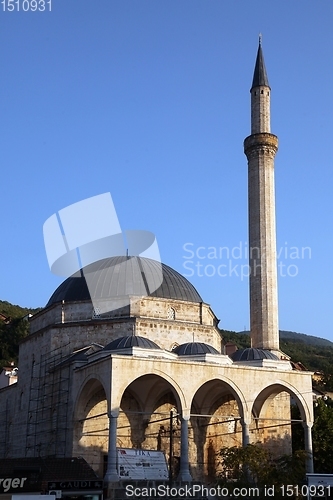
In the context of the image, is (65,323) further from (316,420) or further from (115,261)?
(316,420)

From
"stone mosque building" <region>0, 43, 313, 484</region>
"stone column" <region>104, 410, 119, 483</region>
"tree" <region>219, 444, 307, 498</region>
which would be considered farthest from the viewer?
"stone mosque building" <region>0, 43, 313, 484</region>

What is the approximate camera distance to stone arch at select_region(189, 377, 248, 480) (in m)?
22.2

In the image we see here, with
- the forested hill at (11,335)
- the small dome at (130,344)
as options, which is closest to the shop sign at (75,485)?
the small dome at (130,344)

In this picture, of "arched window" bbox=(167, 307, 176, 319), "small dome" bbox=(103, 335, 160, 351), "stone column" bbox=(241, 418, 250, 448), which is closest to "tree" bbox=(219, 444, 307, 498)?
"stone column" bbox=(241, 418, 250, 448)

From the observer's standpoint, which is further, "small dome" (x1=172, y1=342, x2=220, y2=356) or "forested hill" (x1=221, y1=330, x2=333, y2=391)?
"forested hill" (x1=221, y1=330, x2=333, y2=391)

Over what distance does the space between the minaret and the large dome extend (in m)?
2.43

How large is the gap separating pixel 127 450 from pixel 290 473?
444cm

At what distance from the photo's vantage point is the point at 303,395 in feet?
70.1

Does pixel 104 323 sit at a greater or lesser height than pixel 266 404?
greater

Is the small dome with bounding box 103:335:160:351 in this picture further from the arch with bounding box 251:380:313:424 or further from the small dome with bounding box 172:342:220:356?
the arch with bounding box 251:380:313:424

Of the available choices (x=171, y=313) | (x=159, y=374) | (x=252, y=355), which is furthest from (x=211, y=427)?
(x=159, y=374)

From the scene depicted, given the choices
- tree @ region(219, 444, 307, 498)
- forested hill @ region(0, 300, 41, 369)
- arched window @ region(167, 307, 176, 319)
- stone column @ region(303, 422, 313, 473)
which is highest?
forested hill @ region(0, 300, 41, 369)

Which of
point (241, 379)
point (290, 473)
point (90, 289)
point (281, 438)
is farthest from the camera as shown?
point (90, 289)

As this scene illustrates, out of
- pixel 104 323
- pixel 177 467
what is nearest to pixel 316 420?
pixel 177 467
